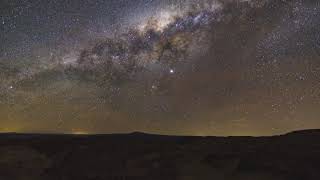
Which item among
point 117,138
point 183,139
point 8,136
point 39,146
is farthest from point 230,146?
point 8,136

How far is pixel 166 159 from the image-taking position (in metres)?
6.24

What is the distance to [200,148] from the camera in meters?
6.39

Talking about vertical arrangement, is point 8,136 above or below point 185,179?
above

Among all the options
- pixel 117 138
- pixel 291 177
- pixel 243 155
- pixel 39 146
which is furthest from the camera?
pixel 117 138

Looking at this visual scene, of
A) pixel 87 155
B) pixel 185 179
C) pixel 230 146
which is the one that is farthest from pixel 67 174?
pixel 230 146

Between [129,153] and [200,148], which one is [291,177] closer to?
[200,148]

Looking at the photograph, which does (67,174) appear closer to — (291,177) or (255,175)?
(255,175)

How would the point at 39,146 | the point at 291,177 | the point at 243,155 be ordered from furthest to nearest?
the point at 39,146 < the point at 243,155 < the point at 291,177

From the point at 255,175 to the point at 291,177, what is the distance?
54cm

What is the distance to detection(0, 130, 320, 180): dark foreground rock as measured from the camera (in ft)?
19.9

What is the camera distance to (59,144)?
6820 mm

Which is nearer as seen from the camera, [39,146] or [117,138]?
[39,146]

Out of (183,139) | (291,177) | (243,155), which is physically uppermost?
(183,139)

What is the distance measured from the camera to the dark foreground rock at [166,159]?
6051mm
